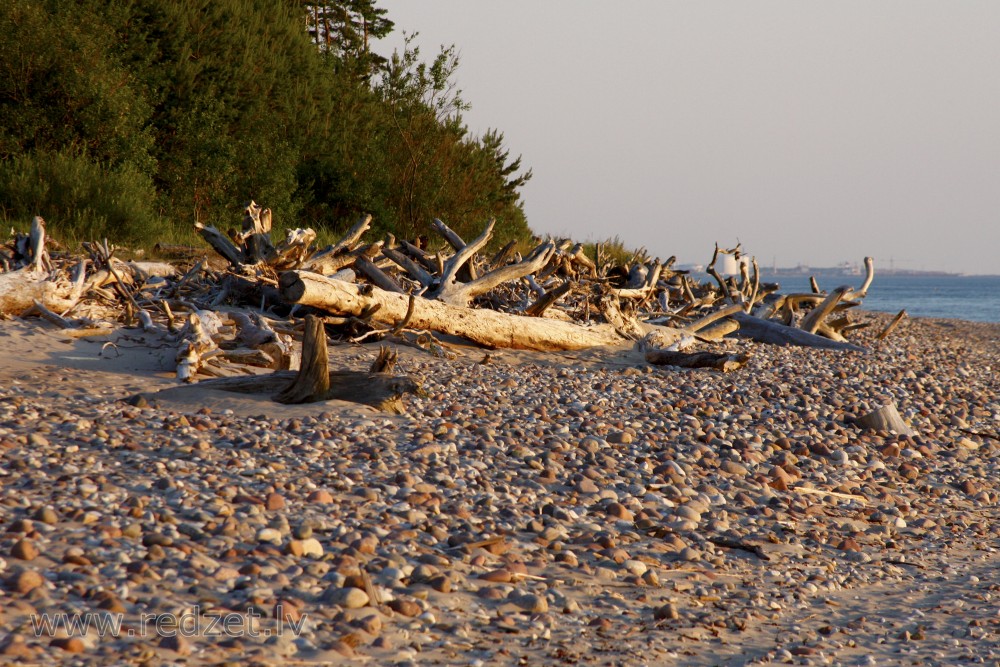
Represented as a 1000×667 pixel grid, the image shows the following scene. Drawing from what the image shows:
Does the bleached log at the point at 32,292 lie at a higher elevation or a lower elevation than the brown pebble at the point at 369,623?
higher

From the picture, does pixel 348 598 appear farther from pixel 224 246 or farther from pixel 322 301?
pixel 224 246

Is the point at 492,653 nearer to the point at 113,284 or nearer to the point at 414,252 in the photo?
the point at 113,284

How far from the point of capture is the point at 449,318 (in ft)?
29.3

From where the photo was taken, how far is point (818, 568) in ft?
13.4

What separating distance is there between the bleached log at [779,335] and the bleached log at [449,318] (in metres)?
3.51

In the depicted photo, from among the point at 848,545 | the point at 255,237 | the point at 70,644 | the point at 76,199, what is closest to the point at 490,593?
the point at 70,644

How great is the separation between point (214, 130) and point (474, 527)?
53.8 ft

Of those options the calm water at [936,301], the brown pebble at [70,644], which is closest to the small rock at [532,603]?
the brown pebble at [70,644]

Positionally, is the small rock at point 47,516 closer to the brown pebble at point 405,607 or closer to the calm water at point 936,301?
the brown pebble at point 405,607

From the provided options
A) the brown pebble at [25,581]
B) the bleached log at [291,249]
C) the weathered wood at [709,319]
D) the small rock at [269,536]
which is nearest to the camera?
the brown pebble at [25,581]

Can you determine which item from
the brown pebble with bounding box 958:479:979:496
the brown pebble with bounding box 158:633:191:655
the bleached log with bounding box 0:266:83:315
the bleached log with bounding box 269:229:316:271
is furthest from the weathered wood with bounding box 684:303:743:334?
the brown pebble with bounding box 158:633:191:655

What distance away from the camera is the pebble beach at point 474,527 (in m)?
2.93

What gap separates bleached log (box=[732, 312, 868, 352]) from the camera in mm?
12289

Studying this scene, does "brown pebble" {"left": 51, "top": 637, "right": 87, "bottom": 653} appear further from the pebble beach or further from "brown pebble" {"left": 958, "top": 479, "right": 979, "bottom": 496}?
"brown pebble" {"left": 958, "top": 479, "right": 979, "bottom": 496}
